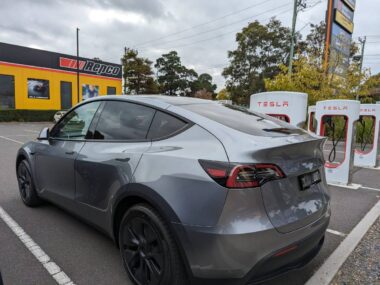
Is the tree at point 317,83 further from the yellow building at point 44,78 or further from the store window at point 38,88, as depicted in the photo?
the store window at point 38,88

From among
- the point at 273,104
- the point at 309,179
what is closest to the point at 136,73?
the point at 273,104

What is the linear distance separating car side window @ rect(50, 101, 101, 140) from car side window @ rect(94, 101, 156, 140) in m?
0.24

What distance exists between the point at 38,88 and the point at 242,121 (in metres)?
30.0

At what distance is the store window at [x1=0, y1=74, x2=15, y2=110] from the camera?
2578cm

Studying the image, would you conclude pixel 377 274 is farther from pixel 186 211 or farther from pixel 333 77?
pixel 333 77

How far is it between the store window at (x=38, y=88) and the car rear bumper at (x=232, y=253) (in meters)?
30.1

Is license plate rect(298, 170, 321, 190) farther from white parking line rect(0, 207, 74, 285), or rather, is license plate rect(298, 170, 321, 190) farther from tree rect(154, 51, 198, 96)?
tree rect(154, 51, 198, 96)

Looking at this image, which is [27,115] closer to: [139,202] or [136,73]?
[136,73]

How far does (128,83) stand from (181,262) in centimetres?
3611

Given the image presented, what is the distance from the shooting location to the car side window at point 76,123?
3.28m

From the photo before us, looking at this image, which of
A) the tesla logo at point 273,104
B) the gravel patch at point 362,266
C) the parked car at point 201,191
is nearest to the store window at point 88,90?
the tesla logo at point 273,104

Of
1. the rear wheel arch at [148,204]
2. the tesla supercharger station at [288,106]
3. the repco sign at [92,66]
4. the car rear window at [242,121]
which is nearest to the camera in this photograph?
the rear wheel arch at [148,204]

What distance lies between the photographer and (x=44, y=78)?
93.0ft

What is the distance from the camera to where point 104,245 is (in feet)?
10.4
